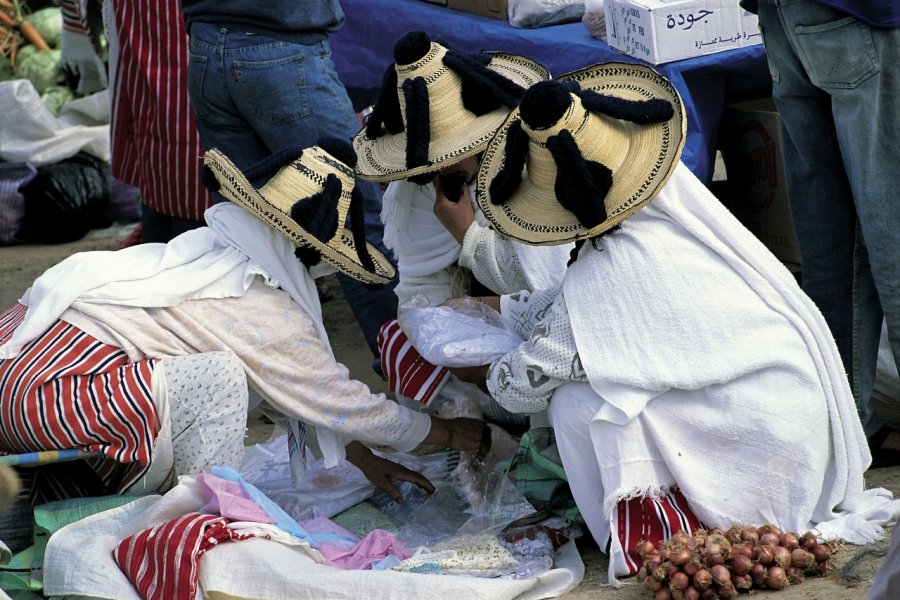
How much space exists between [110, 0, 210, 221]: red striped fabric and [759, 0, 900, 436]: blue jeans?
91.9 inches

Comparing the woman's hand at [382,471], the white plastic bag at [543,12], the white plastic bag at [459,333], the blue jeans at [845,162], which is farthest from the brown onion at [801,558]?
the white plastic bag at [543,12]

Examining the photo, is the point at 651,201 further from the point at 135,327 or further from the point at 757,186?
the point at 757,186

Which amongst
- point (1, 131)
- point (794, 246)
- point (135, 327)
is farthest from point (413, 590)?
point (1, 131)

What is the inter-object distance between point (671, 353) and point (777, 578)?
539mm

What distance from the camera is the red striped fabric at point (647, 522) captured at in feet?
8.98

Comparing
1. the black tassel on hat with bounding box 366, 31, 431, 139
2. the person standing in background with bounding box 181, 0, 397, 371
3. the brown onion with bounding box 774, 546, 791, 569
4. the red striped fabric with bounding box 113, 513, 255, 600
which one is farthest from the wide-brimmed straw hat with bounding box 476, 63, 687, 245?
the person standing in background with bounding box 181, 0, 397, 371

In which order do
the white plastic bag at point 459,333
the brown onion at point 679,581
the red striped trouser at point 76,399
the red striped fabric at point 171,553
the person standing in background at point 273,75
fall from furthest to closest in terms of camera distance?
the person standing in background at point 273,75 < the white plastic bag at point 459,333 < the red striped trouser at point 76,399 < the red striped fabric at point 171,553 < the brown onion at point 679,581

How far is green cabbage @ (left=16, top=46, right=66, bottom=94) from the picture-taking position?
809cm

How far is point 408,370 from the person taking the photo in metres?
3.44

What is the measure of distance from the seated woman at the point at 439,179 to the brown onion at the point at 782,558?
1051 millimetres

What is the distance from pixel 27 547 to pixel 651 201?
1802mm

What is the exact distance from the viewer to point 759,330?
2.72 meters

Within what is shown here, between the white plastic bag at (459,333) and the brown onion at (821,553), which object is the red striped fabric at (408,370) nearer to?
the white plastic bag at (459,333)

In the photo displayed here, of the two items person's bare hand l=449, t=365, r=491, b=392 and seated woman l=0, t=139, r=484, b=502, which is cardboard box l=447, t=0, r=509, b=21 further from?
person's bare hand l=449, t=365, r=491, b=392
